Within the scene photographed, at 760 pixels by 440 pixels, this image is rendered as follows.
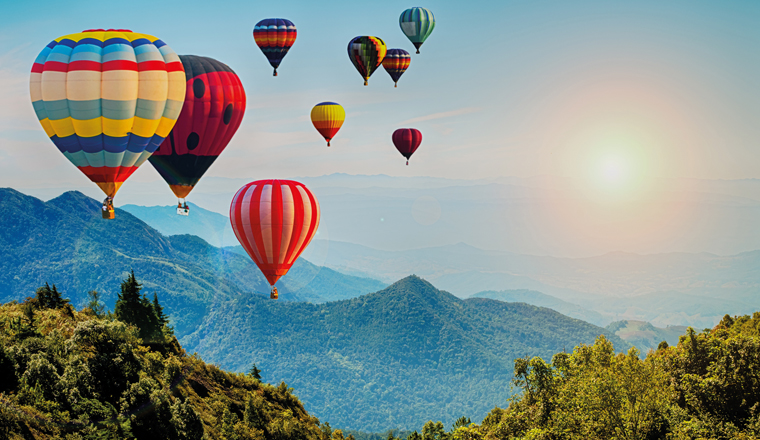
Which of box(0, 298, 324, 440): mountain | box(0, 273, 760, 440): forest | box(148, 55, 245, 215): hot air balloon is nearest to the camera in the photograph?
box(0, 273, 760, 440): forest

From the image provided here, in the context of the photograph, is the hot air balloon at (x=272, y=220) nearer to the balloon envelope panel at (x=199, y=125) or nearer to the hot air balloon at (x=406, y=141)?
the balloon envelope panel at (x=199, y=125)

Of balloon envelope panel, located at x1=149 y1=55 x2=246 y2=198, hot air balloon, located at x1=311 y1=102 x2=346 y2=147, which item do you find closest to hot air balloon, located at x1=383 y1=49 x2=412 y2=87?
hot air balloon, located at x1=311 y1=102 x2=346 y2=147

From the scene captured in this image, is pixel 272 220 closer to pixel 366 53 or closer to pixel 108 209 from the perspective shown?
pixel 108 209

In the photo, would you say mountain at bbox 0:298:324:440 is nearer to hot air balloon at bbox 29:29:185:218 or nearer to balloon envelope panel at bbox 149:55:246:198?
hot air balloon at bbox 29:29:185:218

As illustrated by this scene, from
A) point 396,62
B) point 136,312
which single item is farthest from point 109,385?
point 396,62

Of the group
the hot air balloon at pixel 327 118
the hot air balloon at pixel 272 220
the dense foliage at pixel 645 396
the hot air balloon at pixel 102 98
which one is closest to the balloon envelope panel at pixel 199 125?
the hot air balloon at pixel 272 220
